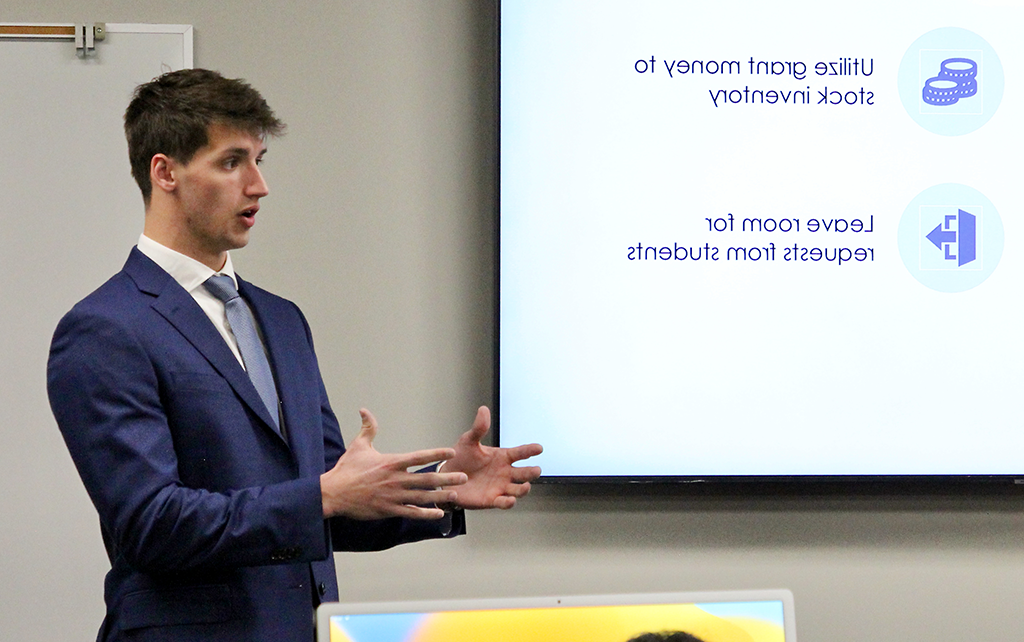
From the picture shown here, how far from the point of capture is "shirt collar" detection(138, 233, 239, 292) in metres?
1.57

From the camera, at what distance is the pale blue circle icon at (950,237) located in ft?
8.29

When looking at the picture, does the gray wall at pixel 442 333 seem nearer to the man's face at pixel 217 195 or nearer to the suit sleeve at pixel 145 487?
the man's face at pixel 217 195

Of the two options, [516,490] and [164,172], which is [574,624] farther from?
[164,172]

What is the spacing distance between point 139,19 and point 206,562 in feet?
5.45

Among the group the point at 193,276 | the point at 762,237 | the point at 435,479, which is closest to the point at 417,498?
the point at 435,479

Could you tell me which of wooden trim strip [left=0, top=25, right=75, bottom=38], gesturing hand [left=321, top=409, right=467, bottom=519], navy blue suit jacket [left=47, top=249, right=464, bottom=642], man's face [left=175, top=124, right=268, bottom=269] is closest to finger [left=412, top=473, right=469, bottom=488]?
gesturing hand [left=321, top=409, right=467, bottom=519]

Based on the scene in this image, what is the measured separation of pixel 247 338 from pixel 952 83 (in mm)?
1917

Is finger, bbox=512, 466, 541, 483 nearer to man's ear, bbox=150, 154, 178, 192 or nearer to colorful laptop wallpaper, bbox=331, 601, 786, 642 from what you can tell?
colorful laptop wallpaper, bbox=331, 601, 786, 642

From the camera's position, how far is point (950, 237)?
8.29 feet

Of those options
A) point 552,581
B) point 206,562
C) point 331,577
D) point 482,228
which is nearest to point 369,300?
→ point 482,228

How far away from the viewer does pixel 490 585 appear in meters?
2.53

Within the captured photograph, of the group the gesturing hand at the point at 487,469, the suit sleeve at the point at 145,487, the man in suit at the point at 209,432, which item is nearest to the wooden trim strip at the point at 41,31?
the man in suit at the point at 209,432

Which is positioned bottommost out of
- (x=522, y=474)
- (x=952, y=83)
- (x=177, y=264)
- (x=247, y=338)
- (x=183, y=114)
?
(x=522, y=474)

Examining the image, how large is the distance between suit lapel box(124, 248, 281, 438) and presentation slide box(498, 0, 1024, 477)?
1.01m
